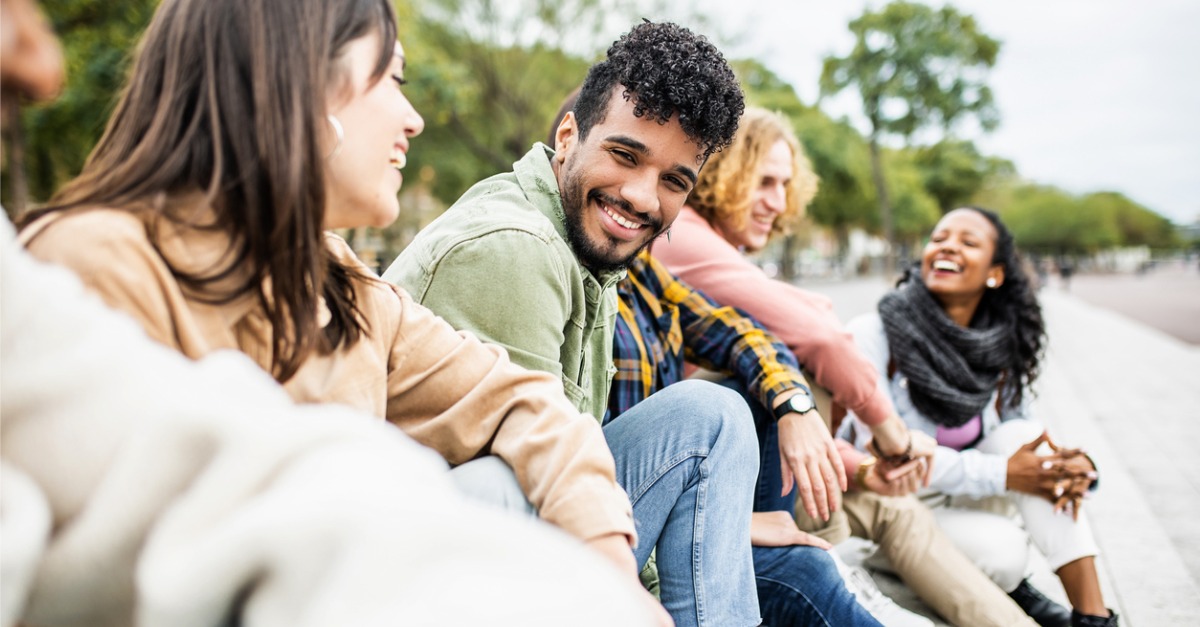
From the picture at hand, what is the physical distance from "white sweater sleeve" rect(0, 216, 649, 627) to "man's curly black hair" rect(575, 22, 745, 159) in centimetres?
155

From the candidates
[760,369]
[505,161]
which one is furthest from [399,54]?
[505,161]

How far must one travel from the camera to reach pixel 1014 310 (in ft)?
12.2

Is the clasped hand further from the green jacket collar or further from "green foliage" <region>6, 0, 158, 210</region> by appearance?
"green foliage" <region>6, 0, 158, 210</region>

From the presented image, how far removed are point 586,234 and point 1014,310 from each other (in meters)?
2.44

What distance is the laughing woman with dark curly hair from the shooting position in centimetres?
285

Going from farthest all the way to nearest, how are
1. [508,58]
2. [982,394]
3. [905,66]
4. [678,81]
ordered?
[905,66]
[508,58]
[982,394]
[678,81]

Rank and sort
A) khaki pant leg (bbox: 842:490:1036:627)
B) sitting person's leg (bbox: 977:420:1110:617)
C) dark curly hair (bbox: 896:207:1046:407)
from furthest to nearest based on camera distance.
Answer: dark curly hair (bbox: 896:207:1046:407) < sitting person's leg (bbox: 977:420:1110:617) < khaki pant leg (bbox: 842:490:1036:627)

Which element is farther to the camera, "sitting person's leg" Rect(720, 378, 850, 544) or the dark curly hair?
the dark curly hair

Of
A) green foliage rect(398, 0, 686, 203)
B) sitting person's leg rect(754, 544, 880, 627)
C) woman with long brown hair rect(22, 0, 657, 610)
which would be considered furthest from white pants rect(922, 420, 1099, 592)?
green foliage rect(398, 0, 686, 203)

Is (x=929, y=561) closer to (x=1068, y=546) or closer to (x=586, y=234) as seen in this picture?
(x=1068, y=546)

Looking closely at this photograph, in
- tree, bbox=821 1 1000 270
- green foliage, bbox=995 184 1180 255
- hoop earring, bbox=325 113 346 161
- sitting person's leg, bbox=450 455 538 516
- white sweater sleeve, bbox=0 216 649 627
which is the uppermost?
tree, bbox=821 1 1000 270

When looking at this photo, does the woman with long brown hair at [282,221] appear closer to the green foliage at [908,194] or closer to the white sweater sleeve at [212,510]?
the white sweater sleeve at [212,510]

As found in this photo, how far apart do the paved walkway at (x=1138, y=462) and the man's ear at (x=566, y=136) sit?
206 centimetres

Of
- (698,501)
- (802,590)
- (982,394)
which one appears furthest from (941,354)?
(698,501)
